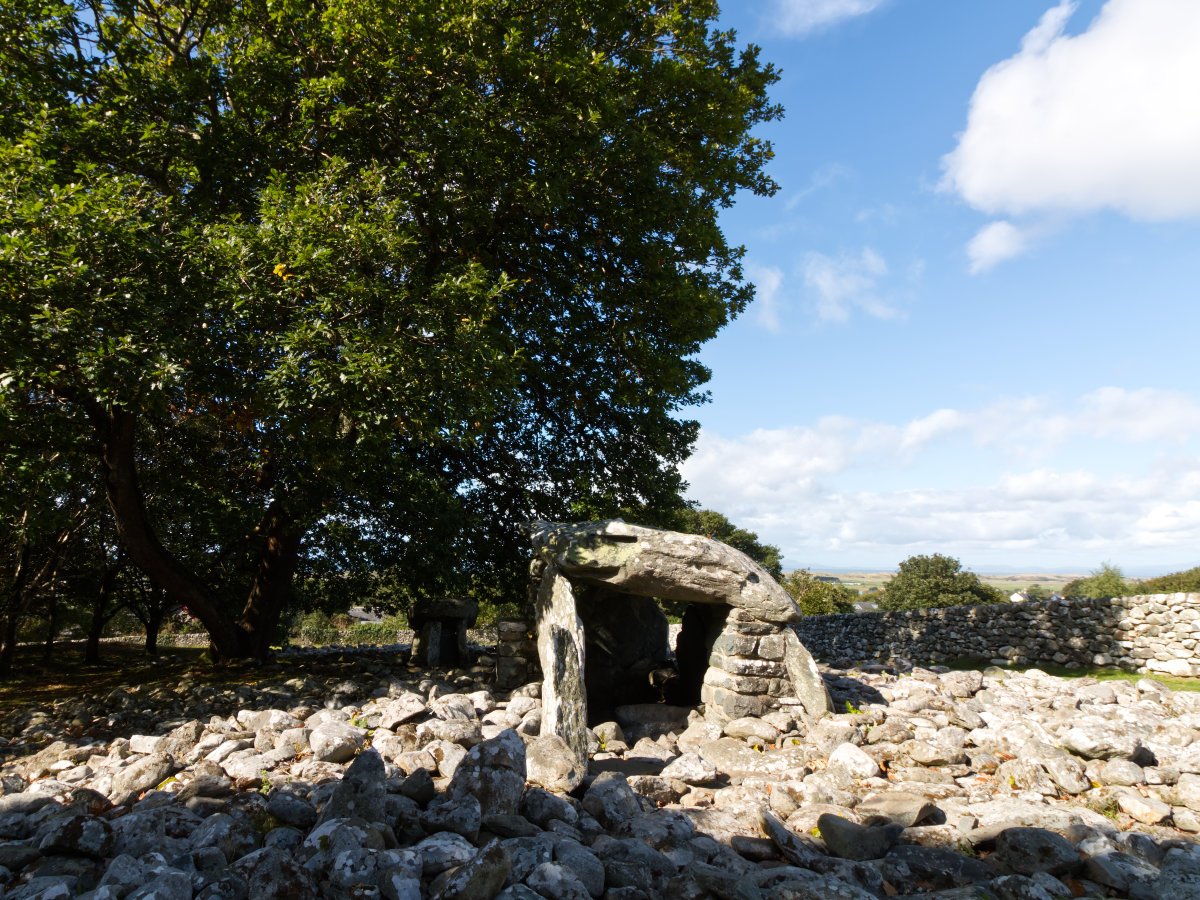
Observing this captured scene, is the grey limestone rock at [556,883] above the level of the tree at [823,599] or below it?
below

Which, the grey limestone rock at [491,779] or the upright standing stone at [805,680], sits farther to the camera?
the upright standing stone at [805,680]

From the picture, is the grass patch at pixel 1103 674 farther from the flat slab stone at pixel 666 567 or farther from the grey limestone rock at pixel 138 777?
the grey limestone rock at pixel 138 777

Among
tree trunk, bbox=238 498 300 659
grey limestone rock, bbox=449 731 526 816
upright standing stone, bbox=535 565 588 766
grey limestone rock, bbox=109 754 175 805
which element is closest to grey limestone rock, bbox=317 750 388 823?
grey limestone rock, bbox=449 731 526 816

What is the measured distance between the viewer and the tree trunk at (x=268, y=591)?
1239 cm

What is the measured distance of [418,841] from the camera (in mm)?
5000

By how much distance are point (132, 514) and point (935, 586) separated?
39288mm

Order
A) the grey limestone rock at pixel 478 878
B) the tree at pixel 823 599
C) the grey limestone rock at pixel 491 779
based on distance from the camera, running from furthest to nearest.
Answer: the tree at pixel 823 599
the grey limestone rock at pixel 491 779
the grey limestone rock at pixel 478 878

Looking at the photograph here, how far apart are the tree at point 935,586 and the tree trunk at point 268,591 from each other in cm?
3433

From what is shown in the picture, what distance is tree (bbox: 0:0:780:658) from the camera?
799cm

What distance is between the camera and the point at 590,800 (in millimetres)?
5996

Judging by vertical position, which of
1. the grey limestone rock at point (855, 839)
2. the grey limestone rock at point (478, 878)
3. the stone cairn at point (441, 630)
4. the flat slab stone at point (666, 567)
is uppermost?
the flat slab stone at point (666, 567)

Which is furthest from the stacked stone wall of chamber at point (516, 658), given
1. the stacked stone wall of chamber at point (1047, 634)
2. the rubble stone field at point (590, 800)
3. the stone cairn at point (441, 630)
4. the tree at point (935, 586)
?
the tree at point (935, 586)

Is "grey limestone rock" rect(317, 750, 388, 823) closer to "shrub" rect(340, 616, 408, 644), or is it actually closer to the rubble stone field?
the rubble stone field

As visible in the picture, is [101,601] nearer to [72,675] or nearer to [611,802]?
[72,675]
